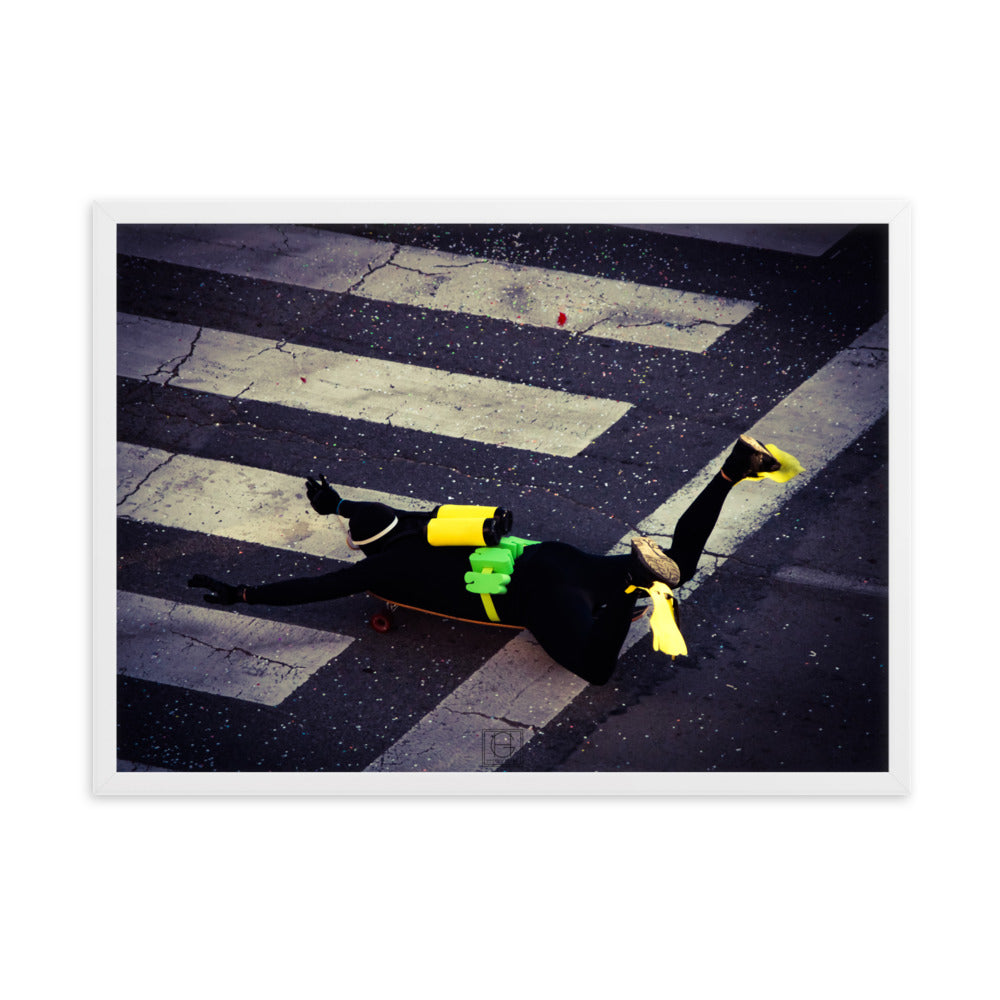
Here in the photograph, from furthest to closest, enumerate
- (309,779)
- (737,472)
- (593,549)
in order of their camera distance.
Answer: (593,549) → (309,779) → (737,472)

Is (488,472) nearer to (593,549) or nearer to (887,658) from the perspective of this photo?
(593,549)

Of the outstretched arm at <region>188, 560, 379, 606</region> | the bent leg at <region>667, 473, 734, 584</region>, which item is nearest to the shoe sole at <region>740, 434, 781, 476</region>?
the bent leg at <region>667, 473, 734, 584</region>

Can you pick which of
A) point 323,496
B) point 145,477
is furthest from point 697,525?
point 145,477

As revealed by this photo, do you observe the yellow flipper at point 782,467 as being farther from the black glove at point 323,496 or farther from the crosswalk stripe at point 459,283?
the black glove at point 323,496

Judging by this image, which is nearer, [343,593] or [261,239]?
[343,593]

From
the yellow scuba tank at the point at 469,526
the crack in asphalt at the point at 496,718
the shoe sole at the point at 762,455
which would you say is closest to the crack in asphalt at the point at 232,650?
the crack in asphalt at the point at 496,718
